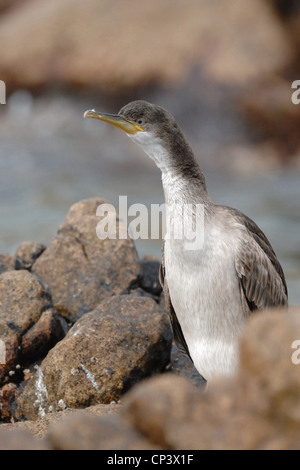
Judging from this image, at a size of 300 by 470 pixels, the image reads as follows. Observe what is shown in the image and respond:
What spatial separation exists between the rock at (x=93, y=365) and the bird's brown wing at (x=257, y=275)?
2.99ft

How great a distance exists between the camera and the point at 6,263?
688 cm

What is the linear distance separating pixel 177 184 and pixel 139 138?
450mm

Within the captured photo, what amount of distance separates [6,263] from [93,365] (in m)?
1.75

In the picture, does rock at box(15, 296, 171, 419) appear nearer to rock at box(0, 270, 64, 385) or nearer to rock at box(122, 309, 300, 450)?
rock at box(0, 270, 64, 385)

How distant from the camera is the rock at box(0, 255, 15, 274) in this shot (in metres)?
6.84

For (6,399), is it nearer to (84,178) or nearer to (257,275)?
(257,275)

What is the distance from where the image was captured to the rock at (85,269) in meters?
6.76

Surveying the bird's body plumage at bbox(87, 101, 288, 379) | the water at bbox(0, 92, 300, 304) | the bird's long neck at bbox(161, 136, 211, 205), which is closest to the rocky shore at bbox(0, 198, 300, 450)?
the bird's body plumage at bbox(87, 101, 288, 379)

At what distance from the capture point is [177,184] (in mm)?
5223

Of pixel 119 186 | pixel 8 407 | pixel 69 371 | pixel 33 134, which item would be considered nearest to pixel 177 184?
pixel 69 371

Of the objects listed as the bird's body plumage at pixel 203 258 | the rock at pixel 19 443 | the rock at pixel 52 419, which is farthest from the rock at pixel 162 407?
the bird's body plumage at pixel 203 258

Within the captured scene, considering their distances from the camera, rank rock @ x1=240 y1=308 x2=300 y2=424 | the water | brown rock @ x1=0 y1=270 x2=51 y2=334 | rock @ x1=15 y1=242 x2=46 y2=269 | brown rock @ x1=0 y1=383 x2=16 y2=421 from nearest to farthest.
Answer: rock @ x1=240 y1=308 x2=300 y2=424
brown rock @ x1=0 y1=383 x2=16 y2=421
brown rock @ x1=0 y1=270 x2=51 y2=334
rock @ x1=15 y1=242 x2=46 y2=269
the water

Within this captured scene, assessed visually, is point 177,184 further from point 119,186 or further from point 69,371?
point 119,186

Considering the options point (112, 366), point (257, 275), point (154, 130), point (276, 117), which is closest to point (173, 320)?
point (112, 366)
